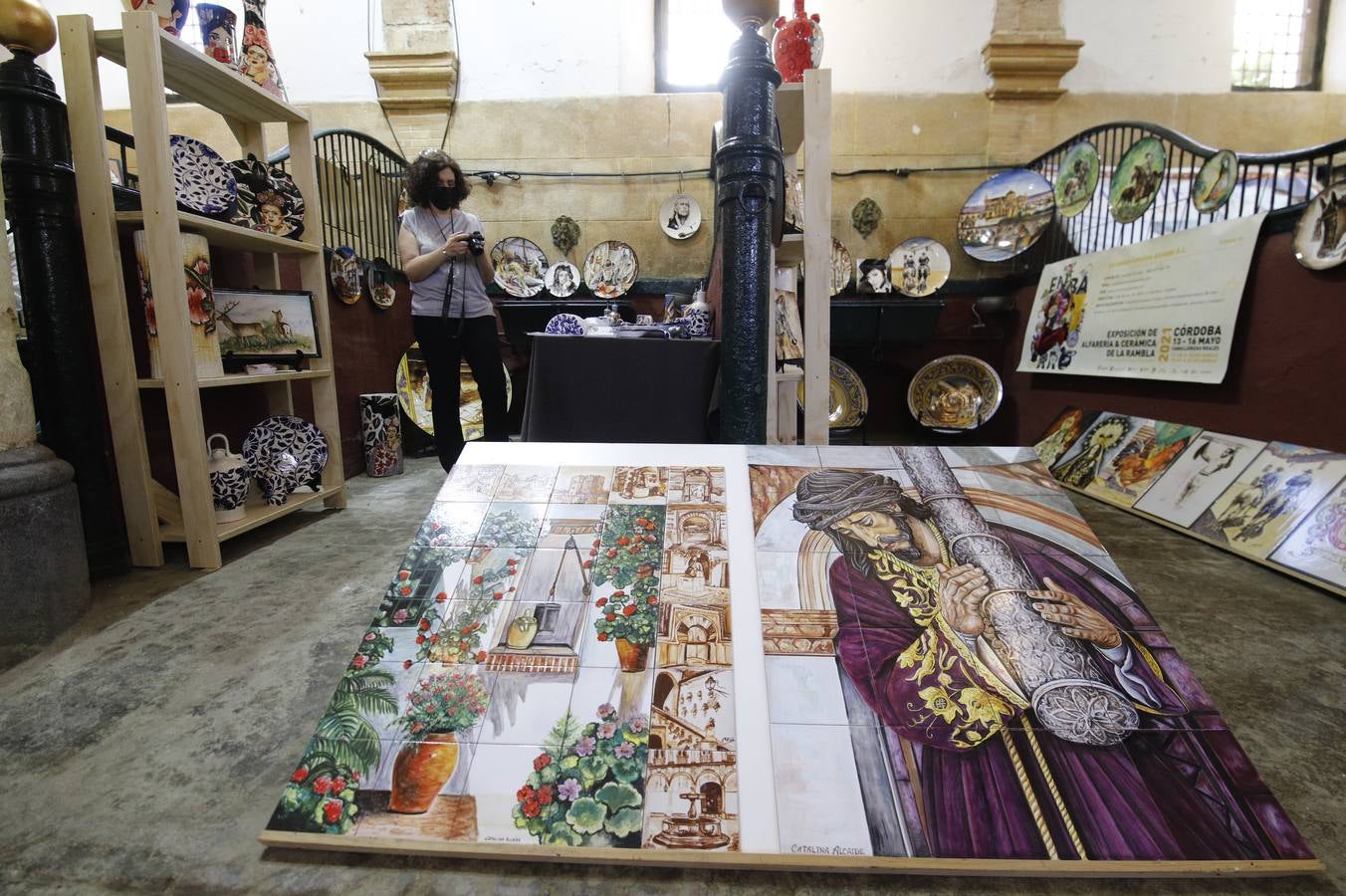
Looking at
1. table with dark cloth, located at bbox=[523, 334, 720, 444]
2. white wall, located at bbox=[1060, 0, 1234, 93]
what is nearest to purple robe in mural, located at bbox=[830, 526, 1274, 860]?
table with dark cloth, located at bbox=[523, 334, 720, 444]

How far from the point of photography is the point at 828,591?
0.87m

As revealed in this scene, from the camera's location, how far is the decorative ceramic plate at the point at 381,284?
3.83m

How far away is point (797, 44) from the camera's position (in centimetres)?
190

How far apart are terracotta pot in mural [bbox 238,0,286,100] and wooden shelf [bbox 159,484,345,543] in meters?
1.65

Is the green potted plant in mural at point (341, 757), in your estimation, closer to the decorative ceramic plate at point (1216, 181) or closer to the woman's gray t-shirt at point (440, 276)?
the woman's gray t-shirt at point (440, 276)

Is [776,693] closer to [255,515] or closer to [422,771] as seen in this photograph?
[422,771]

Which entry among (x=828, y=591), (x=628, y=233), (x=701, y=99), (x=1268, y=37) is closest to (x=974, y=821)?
(x=828, y=591)

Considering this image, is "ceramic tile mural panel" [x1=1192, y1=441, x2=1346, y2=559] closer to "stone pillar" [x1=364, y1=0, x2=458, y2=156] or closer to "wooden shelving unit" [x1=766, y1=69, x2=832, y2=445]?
"wooden shelving unit" [x1=766, y1=69, x2=832, y2=445]

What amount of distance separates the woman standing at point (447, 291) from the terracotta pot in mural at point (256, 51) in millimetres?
594

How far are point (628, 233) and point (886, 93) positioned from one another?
7.53 ft

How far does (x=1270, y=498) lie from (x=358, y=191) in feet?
16.3

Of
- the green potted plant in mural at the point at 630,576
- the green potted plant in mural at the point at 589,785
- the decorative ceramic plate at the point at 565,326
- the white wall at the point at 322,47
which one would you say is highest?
the white wall at the point at 322,47

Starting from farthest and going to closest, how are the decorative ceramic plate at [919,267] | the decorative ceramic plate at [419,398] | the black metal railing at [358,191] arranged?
the decorative ceramic plate at [919,267] < the decorative ceramic plate at [419,398] < the black metal railing at [358,191]

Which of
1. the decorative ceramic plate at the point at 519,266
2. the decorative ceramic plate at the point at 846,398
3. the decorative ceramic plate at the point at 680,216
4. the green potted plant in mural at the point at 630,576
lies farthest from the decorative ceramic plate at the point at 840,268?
the green potted plant in mural at the point at 630,576
